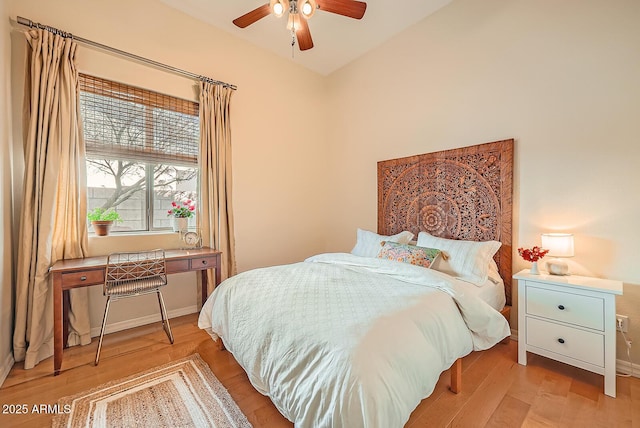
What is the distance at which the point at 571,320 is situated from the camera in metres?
1.73

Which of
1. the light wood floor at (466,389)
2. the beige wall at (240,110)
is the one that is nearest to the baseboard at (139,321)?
the beige wall at (240,110)

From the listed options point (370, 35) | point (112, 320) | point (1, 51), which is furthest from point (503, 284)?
point (1, 51)

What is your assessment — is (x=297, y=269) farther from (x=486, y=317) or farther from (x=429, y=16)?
(x=429, y=16)

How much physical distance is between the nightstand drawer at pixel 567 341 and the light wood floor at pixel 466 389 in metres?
0.18

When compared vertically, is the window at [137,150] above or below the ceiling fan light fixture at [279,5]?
below

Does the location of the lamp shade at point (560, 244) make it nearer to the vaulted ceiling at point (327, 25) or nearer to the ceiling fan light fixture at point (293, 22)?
the vaulted ceiling at point (327, 25)

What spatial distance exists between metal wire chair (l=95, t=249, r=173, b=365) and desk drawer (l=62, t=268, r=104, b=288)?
2.0 inches

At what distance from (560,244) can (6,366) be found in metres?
3.90

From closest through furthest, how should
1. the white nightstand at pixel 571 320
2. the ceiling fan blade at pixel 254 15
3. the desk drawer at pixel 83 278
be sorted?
1. the white nightstand at pixel 571 320
2. the desk drawer at pixel 83 278
3. the ceiling fan blade at pixel 254 15

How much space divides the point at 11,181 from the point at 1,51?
0.88 m

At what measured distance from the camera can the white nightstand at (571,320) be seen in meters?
1.60

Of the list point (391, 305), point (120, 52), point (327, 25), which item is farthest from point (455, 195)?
point (120, 52)

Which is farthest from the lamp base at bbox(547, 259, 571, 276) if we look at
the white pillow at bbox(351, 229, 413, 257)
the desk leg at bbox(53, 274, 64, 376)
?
the desk leg at bbox(53, 274, 64, 376)

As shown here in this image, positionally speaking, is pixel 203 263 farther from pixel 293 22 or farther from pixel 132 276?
pixel 293 22
